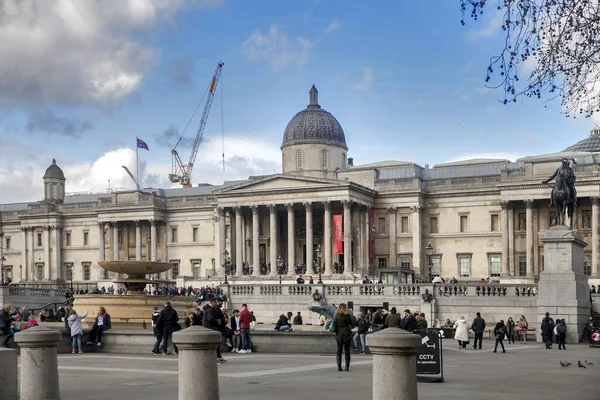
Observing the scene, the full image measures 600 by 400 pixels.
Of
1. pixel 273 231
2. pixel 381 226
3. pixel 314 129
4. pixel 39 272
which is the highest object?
pixel 314 129

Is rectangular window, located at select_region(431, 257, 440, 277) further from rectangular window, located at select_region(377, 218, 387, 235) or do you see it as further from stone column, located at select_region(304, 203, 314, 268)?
stone column, located at select_region(304, 203, 314, 268)

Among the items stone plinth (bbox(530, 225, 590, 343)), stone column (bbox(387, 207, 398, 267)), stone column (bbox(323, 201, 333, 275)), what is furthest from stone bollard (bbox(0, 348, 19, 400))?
A: stone column (bbox(387, 207, 398, 267))

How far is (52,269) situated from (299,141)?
33652mm

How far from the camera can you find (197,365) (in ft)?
48.1

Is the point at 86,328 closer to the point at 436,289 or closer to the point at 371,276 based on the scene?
the point at 436,289

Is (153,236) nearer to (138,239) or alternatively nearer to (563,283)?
(138,239)

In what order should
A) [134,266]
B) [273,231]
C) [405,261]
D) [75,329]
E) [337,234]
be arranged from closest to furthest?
[75,329] < [134,266] < [337,234] < [273,231] < [405,261]

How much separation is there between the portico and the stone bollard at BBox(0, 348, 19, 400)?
219 feet

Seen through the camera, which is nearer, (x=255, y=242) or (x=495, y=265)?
(x=495, y=265)

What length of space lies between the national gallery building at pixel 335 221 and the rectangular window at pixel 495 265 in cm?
13

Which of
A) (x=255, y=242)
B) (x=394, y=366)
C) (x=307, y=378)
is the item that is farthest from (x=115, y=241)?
(x=394, y=366)

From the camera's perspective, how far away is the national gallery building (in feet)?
268

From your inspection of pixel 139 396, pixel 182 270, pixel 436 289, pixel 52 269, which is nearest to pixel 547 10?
pixel 139 396

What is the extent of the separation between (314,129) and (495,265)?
79.2 ft
